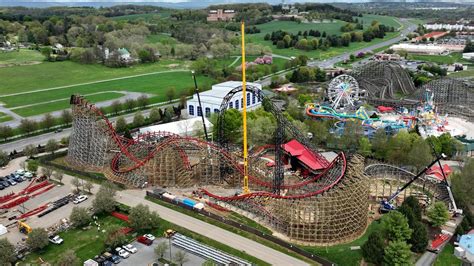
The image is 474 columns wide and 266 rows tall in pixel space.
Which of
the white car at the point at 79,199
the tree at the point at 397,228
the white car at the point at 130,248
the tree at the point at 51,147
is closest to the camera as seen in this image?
the tree at the point at 397,228

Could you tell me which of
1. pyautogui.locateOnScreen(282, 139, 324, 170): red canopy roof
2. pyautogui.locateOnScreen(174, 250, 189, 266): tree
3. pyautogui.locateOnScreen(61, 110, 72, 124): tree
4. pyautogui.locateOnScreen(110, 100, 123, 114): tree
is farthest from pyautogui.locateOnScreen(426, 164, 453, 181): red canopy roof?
pyautogui.locateOnScreen(61, 110, 72, 124): tree

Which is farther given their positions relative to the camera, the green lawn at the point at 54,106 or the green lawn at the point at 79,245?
the green lawn at the point at 54,106

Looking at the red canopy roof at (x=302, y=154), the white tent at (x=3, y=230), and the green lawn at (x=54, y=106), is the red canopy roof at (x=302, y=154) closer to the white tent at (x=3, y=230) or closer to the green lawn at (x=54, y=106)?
the white tent at (x=3, y=230)

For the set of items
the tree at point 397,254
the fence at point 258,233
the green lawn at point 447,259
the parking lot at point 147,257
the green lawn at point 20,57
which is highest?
the green lawn at point 20,57

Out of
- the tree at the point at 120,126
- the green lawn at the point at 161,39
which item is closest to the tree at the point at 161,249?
the tree at the point at 120,126

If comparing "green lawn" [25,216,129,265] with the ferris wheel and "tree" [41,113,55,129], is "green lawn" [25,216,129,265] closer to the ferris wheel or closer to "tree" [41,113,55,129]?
"tree" [41,113,55,129]

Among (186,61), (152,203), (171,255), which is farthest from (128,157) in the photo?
(186,61)

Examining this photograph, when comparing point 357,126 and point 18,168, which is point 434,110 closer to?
point 357,126

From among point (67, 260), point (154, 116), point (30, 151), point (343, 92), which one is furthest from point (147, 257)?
point (343, 92)
